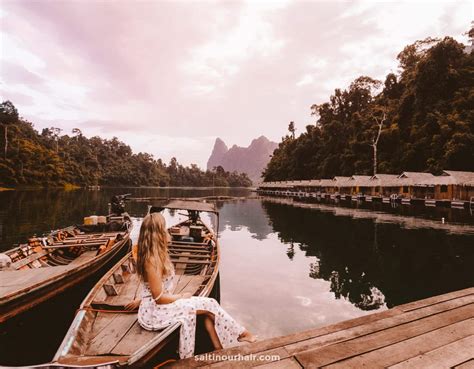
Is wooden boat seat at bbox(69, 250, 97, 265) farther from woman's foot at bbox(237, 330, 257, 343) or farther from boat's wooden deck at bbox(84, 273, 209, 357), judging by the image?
woman's foot at bbox(237, 330, 257, 343)

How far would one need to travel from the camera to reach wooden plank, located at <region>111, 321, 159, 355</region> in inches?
156

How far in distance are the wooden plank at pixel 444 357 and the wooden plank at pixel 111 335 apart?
3.65 meters

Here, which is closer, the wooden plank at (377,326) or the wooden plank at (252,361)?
the wooden plank at (252,361)

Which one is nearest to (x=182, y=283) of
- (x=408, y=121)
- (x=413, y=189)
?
(x=413, y=189)

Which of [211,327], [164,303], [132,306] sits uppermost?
[164,303]

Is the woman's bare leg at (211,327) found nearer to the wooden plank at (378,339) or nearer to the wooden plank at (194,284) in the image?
the wooden plank at (378,339)

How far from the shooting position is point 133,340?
13.6 ft

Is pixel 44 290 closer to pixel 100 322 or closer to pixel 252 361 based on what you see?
pixel 100 322

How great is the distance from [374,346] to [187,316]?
2293 millimetres

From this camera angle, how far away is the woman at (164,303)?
3.81 meters

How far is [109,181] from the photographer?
125 m

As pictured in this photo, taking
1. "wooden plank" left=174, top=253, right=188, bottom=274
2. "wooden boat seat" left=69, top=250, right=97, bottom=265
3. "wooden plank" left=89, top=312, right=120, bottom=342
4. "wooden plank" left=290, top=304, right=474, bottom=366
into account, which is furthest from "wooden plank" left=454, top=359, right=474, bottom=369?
"wooden boat seat" left=69, top=250, right=97, bottom=265

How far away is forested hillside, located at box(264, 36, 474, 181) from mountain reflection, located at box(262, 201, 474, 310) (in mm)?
30605

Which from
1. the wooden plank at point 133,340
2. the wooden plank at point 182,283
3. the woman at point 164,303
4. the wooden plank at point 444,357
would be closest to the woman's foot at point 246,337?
the woman at point 164,303
